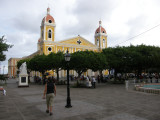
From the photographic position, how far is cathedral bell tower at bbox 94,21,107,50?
5925 cm

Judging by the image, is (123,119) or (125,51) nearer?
(123,119)

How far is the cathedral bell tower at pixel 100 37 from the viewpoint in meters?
59.2

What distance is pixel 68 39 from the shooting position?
5191cm

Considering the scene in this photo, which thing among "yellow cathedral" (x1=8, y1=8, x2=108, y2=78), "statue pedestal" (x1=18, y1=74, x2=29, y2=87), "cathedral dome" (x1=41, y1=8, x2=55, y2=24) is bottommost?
"statue pedestal" (x1=18, y1=74, x2=29, y2=87)

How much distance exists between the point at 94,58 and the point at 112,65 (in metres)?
6.88

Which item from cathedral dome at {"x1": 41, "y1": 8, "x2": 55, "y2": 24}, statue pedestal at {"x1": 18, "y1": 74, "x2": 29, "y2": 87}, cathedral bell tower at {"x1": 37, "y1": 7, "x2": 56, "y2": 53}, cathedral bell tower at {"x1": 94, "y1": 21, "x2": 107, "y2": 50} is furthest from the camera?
cathedral bell tower at {"x1": 94, "y1": 21, "x2": 107, "y2": 50}

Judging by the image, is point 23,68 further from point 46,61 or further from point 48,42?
point 48,42

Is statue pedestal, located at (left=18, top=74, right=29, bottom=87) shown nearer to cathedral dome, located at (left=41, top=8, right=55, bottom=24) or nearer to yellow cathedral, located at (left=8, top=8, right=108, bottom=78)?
yellow cathedral, located at (left=8, top=8, right=108, bottom=78)

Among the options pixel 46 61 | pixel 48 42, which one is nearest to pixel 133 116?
pixel 46 61

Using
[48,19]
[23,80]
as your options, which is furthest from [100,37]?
[23,80]

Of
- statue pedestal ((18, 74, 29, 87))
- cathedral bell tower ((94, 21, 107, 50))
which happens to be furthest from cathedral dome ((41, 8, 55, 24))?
statue pedestal ((18, 74, 29, 87))

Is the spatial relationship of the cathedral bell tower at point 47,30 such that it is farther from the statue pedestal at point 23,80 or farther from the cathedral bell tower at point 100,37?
the statue pedestal at point 23,80

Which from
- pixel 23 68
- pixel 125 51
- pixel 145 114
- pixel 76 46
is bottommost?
pixel 145 114

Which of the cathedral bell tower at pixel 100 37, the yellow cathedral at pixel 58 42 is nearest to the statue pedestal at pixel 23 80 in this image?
the yellow cathedral at pixel 58 42
